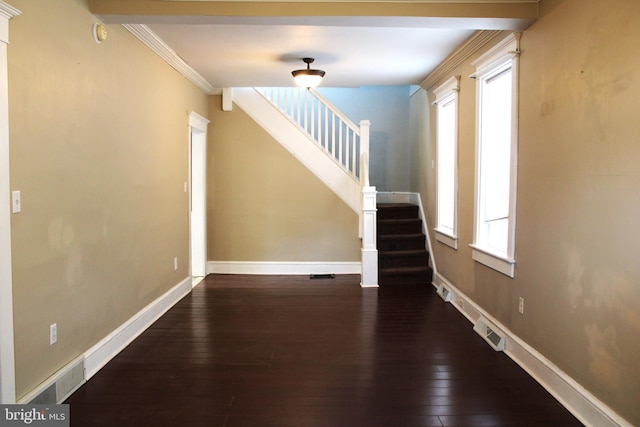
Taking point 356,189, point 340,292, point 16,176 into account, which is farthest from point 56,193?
point 356,189

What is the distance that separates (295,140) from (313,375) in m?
3.92

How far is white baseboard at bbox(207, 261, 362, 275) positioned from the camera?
6465 millimetres

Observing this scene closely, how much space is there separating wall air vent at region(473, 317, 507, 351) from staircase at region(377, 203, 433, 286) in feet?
6.01

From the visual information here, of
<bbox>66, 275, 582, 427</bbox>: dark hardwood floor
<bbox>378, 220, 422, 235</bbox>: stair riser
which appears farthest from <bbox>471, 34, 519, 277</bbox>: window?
<bbox>378, 220, 422, 235</bbox>: stair riser

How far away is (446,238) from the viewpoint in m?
5.16

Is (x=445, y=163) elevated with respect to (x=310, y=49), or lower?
lower

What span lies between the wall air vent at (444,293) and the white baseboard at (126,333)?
297cm

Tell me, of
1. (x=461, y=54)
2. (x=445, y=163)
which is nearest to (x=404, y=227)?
(x=445, y=163)

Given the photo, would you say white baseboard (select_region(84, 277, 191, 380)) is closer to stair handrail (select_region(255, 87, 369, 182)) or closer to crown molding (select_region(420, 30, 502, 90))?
stair handrail (select_region(255, 87, 369, 182))

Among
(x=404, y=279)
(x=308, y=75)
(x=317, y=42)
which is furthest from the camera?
(x=404, y=279)

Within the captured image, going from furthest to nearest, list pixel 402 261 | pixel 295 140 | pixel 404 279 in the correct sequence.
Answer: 1. pixel 295 140
2. pixel 402 261
3. pixel 404 279

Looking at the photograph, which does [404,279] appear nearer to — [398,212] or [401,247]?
[401,247]

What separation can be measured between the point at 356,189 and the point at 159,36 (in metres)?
3.32

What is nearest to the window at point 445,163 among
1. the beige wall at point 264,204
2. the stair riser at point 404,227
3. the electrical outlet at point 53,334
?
the stair riser at point 404,227
